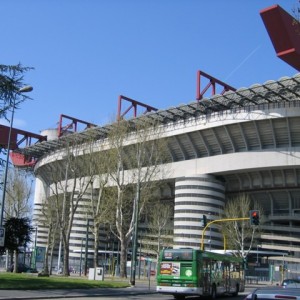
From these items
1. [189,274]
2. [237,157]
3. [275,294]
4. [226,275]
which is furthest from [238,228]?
[275,294]

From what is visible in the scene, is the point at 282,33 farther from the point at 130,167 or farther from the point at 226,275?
the point at 130,167

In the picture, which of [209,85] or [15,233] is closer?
[15,233]

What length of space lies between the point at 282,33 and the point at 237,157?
31.2 m

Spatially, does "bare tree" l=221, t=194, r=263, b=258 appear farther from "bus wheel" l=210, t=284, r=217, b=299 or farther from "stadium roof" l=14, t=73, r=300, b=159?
"bus wheel" l=210, t=284, r=217, b=299

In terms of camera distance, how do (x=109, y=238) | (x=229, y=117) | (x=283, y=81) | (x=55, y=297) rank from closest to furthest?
1. (x=55, y=297)
2. (x=283, y=81)
3. (x=229, y=117)
4. (x=109, y=238)

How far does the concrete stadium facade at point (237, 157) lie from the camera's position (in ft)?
210

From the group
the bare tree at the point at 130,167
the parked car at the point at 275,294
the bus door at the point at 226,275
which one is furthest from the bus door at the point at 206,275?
the bare tree at the point at 130,167

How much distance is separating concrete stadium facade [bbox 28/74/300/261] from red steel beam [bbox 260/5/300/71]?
15.8 m

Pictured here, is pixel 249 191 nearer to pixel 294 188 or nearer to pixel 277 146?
pixel 294 188

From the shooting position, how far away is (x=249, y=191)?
77.9 meters

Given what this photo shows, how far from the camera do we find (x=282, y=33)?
131 ft

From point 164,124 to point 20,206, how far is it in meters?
25.2

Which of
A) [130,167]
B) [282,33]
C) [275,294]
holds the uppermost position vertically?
[282,33]

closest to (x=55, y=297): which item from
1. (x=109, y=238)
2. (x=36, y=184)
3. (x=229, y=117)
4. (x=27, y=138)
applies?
(x=229, y=117)
